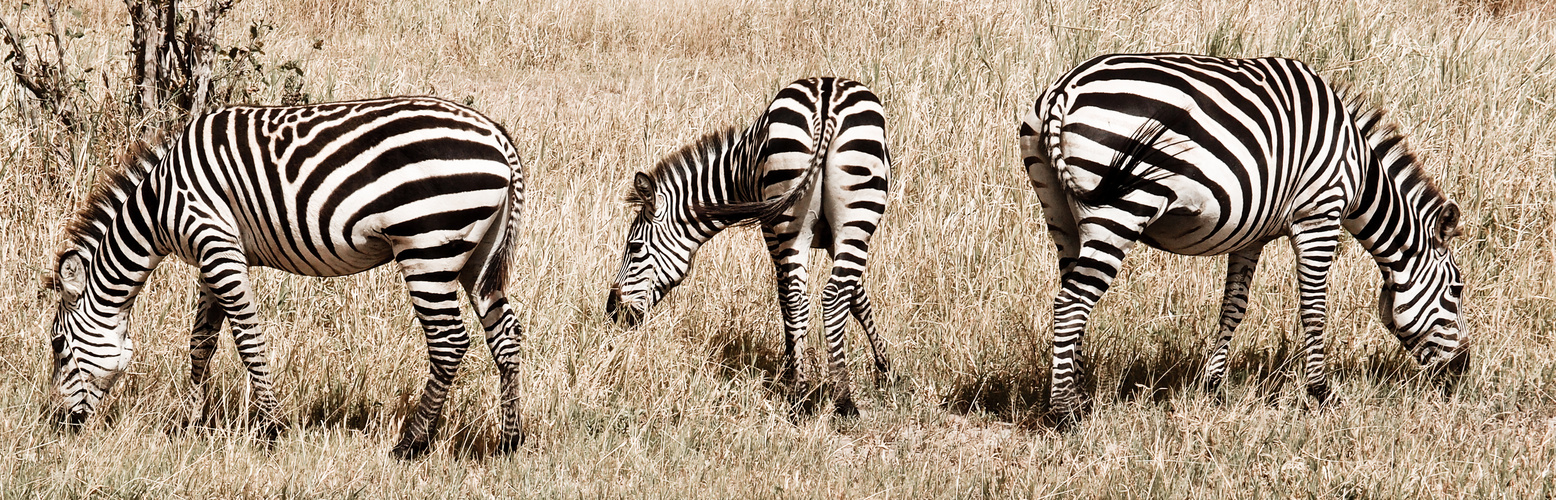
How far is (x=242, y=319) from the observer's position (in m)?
4.03

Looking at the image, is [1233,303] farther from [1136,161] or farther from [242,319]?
[242,319]

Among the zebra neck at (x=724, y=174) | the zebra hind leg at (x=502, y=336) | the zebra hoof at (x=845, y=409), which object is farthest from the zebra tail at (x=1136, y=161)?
the zebra hind leg at (x=502, y=336)

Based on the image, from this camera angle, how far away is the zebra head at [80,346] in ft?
13.6

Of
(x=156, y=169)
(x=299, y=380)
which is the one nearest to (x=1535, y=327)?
(x=299, y=380)

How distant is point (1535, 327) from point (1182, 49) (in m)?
3.08

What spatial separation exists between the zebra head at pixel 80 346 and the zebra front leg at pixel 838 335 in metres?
2.62

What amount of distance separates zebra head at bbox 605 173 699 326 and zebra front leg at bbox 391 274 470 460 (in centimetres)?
131

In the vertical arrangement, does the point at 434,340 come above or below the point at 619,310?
above

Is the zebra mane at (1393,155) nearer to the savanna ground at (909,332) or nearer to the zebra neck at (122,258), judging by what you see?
the savanna ground at (909,332)

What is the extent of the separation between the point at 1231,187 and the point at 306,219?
3.13 m

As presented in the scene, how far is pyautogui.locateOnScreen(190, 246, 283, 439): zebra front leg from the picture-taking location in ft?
12.6

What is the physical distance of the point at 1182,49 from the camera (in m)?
8.20

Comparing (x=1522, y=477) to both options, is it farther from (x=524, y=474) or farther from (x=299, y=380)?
(x=299, y=380)

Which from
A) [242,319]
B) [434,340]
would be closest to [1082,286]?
[434,340]
